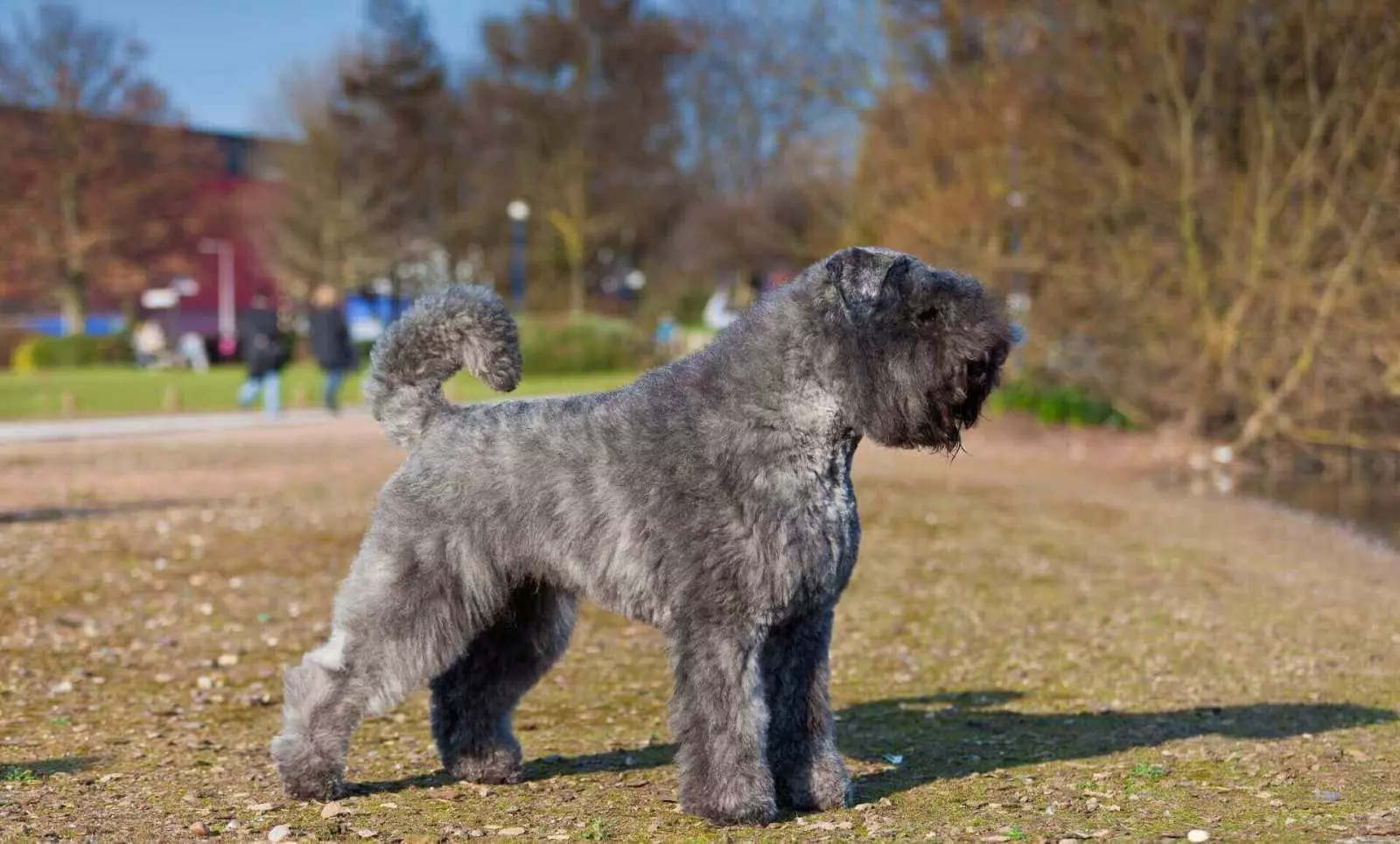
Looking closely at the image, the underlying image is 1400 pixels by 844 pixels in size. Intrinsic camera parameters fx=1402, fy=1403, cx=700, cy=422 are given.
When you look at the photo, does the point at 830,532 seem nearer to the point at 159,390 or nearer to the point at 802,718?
the point at 802,718

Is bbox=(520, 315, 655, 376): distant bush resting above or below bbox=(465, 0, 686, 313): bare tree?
below

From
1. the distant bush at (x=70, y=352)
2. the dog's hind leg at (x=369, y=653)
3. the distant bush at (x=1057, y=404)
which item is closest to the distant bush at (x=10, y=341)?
the distant bush at (x=70, y=352)

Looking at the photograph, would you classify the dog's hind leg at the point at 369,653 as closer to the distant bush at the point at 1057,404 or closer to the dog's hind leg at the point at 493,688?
the dog's hind leg at the point at 493,688

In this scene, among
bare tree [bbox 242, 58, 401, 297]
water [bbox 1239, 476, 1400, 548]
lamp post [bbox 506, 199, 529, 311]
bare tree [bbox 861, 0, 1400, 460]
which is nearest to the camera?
water [bbox 1239, 476, 1400, 548]

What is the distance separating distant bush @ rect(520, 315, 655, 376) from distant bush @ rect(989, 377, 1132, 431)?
1847cm

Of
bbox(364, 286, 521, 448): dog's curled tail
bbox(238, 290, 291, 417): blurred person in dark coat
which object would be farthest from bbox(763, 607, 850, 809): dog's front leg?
bbox(238, 290, 291, 417): blurred person in dark coat

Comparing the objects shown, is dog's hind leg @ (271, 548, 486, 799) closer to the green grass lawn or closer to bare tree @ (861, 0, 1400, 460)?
bare tree @ (861, 0, 1400, 460)

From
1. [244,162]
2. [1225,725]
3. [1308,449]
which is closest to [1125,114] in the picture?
[1308,449]

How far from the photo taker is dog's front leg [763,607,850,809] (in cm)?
524

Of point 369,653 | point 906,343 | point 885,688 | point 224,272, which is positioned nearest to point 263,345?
point 885,688

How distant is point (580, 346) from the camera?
139 ft

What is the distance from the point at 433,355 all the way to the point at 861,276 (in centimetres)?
A: 174

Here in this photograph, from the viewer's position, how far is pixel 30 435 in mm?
22922

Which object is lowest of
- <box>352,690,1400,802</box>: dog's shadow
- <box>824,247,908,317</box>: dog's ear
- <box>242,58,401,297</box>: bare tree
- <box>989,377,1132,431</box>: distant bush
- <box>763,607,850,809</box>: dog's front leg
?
<box>352,690,1400,802</box>: dog's shadow
